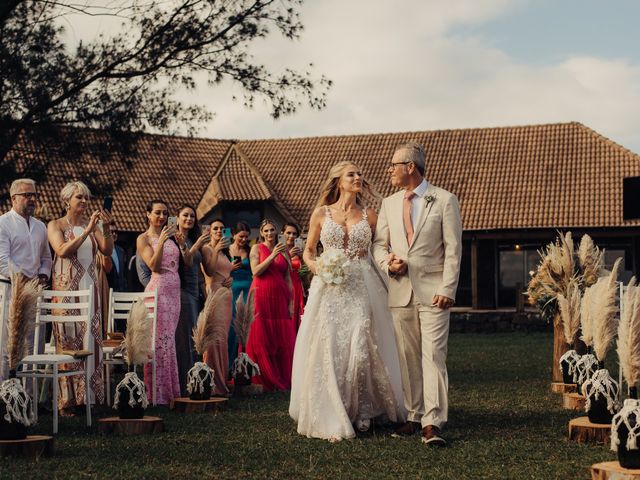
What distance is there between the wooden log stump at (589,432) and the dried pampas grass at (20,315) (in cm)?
399

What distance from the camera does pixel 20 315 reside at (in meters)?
A: 6.49

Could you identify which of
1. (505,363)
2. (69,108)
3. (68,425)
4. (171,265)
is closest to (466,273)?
(505,363)

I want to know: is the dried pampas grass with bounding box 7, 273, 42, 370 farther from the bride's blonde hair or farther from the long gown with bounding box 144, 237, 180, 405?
the long gown with bounding box 144, 237, 180, 405

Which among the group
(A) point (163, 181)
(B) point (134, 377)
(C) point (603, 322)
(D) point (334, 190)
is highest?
(A) point (163, 181)

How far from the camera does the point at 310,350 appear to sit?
8039 mm

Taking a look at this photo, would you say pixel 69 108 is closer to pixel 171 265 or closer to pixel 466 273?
pixel 171 265

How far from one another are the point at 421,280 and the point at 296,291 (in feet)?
20.3

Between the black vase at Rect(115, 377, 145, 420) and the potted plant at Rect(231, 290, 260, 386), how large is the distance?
3.46 meters

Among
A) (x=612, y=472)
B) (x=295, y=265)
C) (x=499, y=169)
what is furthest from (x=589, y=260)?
(x=499, y=169)

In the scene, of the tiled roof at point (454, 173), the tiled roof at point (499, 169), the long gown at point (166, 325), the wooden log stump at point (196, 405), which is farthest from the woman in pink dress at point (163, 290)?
the tiled roof at point (499, 169)

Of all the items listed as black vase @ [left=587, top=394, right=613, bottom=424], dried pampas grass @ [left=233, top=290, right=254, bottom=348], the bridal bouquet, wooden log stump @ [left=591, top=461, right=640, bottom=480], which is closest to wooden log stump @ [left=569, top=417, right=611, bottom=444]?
black vase @ [left=587, top=394, right=613, bottom=424]

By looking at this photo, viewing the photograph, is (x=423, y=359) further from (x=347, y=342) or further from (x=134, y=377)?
(x=134, y=377)

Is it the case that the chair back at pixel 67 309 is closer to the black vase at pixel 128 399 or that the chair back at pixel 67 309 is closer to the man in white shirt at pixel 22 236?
the man in white shirt at pixel 22 236

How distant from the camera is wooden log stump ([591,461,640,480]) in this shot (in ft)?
17.6
